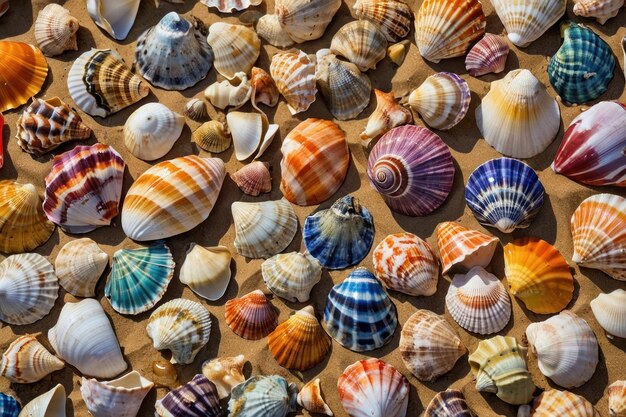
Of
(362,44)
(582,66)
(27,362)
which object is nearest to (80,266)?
(27,362)

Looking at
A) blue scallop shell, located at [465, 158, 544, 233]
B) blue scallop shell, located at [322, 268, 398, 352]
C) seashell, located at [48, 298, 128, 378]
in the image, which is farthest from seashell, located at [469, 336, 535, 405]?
seashell, located at [48, 298, 128, 378]

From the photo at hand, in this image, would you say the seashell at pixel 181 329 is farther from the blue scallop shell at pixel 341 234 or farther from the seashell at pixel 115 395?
the blue scallop shell at pixel 341 234

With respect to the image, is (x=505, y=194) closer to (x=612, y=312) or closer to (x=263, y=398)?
(x=612, y=312)

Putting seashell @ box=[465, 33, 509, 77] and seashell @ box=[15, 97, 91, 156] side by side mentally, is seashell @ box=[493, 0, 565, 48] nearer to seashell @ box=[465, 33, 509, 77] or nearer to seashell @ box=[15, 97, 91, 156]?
seashell @ box=[465, 33, 509, 77]

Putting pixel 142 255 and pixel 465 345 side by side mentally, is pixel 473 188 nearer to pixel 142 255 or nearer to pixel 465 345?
pixel 465 345

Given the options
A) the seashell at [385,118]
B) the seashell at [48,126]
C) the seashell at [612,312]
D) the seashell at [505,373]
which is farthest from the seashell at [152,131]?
the seashell at [612,312]

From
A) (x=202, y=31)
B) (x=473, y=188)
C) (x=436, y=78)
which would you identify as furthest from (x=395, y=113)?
(x=202, y=31)

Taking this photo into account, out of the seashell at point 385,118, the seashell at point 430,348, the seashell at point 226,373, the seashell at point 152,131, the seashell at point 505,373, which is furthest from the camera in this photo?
the seashell at point 152,131
